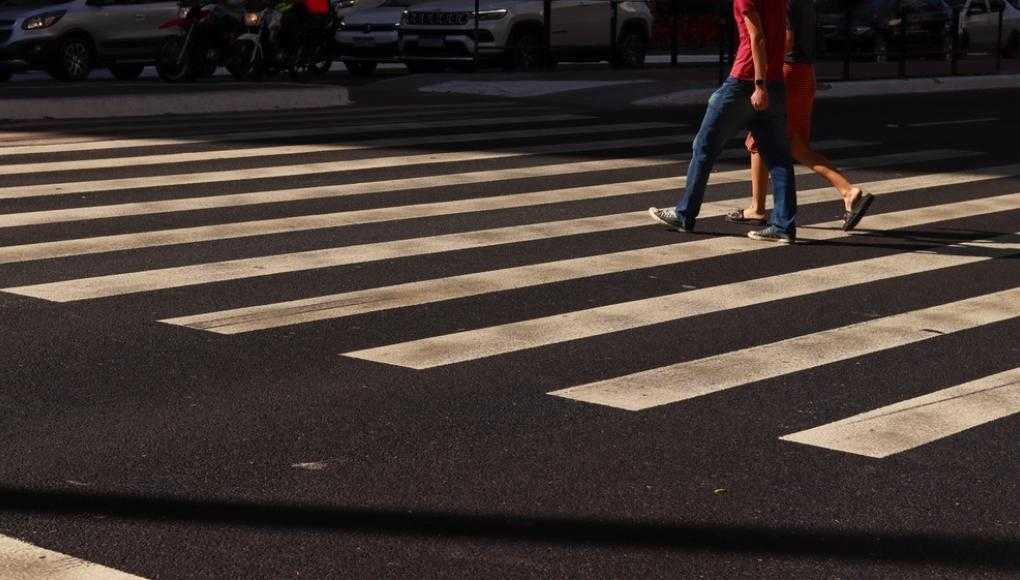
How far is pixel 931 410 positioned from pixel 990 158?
9513 millimetres

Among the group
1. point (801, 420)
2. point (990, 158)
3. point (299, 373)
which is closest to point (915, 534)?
point (801, 420)

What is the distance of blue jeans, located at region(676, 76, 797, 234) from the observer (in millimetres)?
9594

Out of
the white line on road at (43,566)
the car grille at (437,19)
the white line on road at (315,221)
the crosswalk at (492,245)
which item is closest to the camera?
the white line on road at (43,566)

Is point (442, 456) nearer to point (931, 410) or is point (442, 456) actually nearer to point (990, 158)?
point (931, 410)

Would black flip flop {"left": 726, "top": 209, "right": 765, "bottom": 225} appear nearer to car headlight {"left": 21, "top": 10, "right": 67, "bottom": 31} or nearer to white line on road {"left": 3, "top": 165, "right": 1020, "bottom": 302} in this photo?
white line on road {"left": 3, "top": 165, "right": 1020, "bottom": 302}

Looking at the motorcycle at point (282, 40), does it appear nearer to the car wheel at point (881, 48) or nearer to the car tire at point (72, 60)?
the car tire at point (72, 60)

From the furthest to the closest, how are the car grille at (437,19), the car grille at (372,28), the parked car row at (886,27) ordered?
the parked car row at (886,27) → the car grille at (372,28) → the car grille at (437,19)

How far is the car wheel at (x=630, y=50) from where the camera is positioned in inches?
1098

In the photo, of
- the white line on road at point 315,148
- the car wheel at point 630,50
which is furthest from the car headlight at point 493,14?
the white line on road at point 315,148

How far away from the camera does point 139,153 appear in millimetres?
13688

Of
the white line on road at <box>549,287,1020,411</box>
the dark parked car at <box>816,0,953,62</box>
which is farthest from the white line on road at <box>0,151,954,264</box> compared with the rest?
the dark parked car at <box>816,0,953,62</box>

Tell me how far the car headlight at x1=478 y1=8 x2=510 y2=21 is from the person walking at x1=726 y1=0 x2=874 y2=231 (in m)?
15.5

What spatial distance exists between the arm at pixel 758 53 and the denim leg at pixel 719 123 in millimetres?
99

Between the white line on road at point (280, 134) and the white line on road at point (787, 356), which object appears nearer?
the white line on road at point (787, 356)
